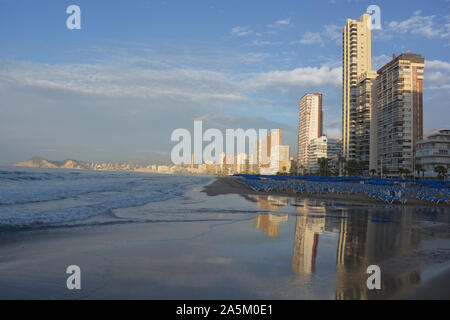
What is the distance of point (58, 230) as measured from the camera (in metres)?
9.39

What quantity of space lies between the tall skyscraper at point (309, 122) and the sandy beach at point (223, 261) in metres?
183

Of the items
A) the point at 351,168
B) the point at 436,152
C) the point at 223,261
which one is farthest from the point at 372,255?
the point at 351,168

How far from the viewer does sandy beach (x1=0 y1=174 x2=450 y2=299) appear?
178 inches

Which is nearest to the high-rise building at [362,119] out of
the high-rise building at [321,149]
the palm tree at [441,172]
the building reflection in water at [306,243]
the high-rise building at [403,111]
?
Answer: the high-rise building at [403,111]

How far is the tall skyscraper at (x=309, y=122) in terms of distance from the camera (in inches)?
7426

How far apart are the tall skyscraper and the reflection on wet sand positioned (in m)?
180

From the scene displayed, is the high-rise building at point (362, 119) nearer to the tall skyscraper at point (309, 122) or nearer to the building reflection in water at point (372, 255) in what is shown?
the tall skyscraper at point (309, 122)

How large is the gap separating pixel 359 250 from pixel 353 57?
414 feet

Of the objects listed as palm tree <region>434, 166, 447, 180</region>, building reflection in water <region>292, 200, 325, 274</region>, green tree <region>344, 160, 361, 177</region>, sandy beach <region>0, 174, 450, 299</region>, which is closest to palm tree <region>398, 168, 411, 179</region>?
palm tree <region>434, 166, 447, 180</region>

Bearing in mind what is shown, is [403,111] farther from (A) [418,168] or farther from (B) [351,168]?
(A) [418,168]

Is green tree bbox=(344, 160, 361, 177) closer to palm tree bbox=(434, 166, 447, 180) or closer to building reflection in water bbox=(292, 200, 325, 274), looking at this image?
palm tree bbox=(434, 166, 447, 180)

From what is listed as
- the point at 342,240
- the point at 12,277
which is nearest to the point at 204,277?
the point at 12,277

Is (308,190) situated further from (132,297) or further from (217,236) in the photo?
(132,297)

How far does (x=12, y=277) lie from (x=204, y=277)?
11.3 ft
